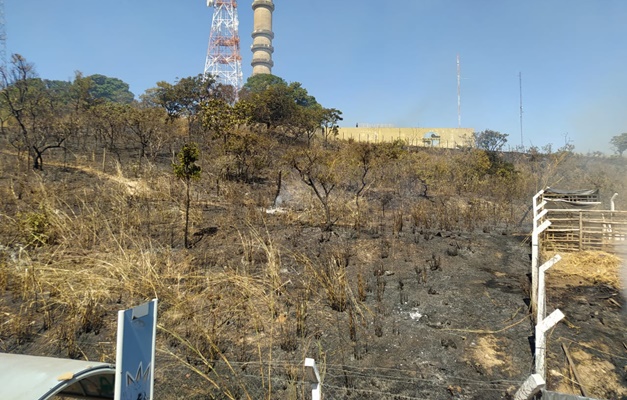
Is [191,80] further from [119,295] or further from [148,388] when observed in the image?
[148,388]

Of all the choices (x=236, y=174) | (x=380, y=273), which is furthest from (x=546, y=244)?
(x=236, y=174)

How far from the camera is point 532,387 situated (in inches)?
96.3

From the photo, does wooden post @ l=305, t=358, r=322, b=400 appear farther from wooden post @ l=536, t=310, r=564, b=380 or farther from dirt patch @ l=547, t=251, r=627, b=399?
dirt patch @ l=547, t=251, r=627, b=399

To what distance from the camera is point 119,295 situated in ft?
20.8

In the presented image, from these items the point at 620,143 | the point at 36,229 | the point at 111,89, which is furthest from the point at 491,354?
the point at 111,89

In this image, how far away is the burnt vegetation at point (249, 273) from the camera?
4695mm

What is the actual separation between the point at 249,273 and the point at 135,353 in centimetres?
551

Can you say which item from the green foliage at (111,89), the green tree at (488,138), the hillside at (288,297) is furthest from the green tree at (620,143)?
the green foliage at (111,89)

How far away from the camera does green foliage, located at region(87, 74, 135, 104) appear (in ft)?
183

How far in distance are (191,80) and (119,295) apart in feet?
73.8

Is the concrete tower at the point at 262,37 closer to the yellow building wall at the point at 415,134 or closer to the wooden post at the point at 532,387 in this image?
the yellow building wall at the point at 415,134

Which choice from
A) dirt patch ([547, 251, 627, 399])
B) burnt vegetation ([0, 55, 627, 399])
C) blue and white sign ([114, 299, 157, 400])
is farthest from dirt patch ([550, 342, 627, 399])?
blue and white sign ([114, 299, 157, 400])

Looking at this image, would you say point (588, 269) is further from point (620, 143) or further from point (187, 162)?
point (620, 143)

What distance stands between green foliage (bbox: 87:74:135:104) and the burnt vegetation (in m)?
43.0
